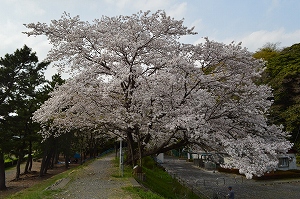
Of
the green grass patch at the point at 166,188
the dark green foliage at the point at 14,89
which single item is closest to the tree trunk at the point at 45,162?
A: the dark green foliage at the point at 14,89

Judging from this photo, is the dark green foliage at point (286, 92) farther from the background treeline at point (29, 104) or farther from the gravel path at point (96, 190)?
the gravel path at point (96, 190)

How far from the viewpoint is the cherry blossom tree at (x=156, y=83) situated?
33.3 ft

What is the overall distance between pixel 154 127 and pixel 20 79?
42.4 feet

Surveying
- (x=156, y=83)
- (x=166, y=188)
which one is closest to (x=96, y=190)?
(x=156, y=83)

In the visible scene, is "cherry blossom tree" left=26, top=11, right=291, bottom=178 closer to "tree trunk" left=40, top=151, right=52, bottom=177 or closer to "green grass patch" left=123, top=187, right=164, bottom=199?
"green grass patch" left=123, top=187, right=164, bottom=199

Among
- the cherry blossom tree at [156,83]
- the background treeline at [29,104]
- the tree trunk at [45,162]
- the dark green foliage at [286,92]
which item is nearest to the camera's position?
the cherry blossom tree at [156,83]

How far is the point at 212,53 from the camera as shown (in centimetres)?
1045

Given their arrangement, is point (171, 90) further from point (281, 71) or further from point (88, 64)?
point (281, 71)

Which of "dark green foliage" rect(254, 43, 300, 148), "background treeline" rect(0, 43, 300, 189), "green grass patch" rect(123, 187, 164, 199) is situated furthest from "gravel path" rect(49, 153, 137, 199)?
"dark green foliage" rect(254, 43, 300, 148)

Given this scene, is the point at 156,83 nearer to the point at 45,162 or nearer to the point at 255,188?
the point at 255,188

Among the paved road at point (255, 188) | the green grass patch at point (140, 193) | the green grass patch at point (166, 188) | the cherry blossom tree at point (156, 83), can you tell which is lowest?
the paved road at point (255, 188)

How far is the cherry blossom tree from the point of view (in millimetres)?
10156

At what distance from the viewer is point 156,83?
1041 centimetres

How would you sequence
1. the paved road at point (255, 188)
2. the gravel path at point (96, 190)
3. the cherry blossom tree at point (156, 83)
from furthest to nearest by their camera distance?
the paved road at point (255, 188), the cherry blossom tree at point (156, 83), the gravel path at point (96, 190)
